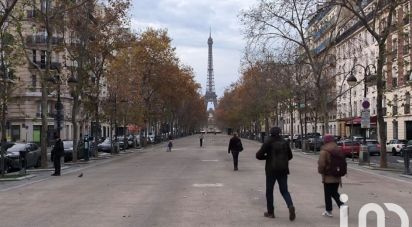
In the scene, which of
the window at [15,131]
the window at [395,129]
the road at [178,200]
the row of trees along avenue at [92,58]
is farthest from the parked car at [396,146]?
the window at [15,131]

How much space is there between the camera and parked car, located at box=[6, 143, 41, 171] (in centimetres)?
2750

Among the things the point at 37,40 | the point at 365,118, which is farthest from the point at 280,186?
the point at 37,40

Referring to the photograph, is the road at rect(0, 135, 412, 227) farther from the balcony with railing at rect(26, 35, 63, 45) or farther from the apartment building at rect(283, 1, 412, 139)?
the apartment building at rect(283, 1, 412, 139)

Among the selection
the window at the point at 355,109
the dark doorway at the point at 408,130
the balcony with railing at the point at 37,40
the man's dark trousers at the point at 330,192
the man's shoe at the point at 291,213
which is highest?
the balcony with railing at the point at 37,40

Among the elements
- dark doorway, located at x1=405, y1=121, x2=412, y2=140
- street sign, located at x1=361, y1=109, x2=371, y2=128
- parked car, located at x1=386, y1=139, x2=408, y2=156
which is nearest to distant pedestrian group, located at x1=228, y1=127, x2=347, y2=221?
street sign, located at x1=361, y1=109, x2=371, y2=128

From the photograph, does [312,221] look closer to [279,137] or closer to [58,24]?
[279,137]

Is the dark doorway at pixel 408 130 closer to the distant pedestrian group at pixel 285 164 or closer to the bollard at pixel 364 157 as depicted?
the bollard at pixel 364 157

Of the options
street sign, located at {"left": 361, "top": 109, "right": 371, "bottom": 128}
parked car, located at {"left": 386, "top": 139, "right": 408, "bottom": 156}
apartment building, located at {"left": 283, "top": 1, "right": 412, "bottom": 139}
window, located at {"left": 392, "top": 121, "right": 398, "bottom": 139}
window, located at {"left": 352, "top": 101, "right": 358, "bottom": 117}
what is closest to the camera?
street sign, located at {"left": 361, "top": 109, "right": 371, "bottom": 128}

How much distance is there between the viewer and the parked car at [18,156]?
27.5 meters

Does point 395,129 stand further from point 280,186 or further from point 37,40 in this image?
point 280,186

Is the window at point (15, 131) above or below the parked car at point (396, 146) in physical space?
above

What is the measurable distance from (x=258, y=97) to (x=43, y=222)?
2801 inches

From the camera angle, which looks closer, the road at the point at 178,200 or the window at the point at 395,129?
the road at the point at 178,200

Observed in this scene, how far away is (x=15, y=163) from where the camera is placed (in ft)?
90.8
